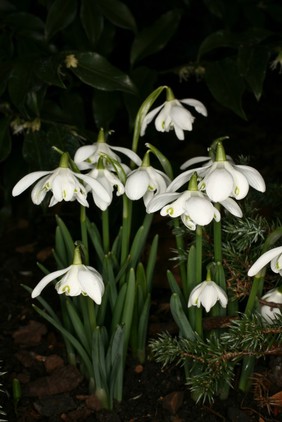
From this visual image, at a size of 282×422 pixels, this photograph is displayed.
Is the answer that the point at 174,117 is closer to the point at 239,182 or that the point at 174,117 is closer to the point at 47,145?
the point at 239,182

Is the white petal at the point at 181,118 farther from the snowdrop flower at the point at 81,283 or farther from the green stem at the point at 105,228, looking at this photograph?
the snowdrop flower at the point at 81,283

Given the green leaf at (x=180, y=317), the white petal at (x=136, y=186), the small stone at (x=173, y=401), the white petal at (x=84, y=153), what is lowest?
the small stone at (x=173, y=401)

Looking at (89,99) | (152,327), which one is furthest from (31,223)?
(152,327)

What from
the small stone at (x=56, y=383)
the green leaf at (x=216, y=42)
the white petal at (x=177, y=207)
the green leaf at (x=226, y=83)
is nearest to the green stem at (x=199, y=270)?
the white petal at (x=177, y=207)

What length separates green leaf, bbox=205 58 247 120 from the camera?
2.02m

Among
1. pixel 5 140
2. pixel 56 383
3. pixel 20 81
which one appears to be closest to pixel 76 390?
pixel 56 383

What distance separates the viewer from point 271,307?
62.5 inches

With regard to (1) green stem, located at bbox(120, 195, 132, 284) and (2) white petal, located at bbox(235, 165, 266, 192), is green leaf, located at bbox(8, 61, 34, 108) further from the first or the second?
(2) white petal, located at bbox(235, 165, 266, 192)

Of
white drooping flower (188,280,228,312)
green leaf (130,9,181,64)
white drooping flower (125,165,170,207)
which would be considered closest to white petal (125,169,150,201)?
white drooping flower (125,165,170,207)

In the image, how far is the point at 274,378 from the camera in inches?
67.7

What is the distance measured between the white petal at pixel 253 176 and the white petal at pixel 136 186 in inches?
7.6

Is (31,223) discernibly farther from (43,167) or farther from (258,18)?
(258,18)

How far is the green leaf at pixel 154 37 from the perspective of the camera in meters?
2.27

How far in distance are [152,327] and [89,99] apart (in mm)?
1138
